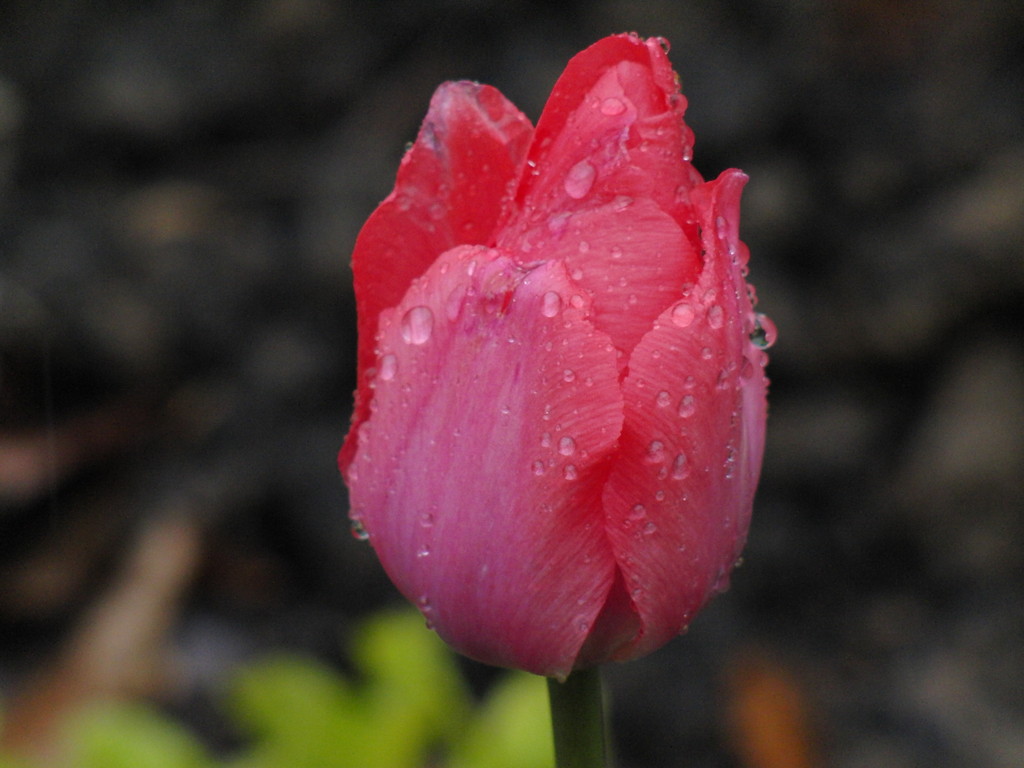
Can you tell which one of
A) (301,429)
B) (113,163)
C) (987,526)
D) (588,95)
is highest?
(588,95)

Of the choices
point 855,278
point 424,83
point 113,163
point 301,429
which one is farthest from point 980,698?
point 113,163

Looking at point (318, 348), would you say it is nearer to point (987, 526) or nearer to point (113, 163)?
point (113, 163)

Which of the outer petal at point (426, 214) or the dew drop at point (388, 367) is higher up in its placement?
the outer petal at point (426, 214)

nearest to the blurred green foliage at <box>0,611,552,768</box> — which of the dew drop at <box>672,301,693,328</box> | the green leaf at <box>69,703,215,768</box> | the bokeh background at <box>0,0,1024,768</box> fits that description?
the green leaf at <box>69,703,215,768</box>

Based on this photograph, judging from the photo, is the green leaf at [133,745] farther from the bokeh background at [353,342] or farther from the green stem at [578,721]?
the green stem at [578,721]

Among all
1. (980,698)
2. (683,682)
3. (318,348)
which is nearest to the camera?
(980,698)

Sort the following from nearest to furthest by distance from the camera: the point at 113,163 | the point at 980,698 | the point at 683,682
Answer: the point at 980,698 → the point at 683,682 → the point at 113,163

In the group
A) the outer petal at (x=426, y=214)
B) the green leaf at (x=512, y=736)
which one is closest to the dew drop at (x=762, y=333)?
the outer petal at (x=426, y=214)
